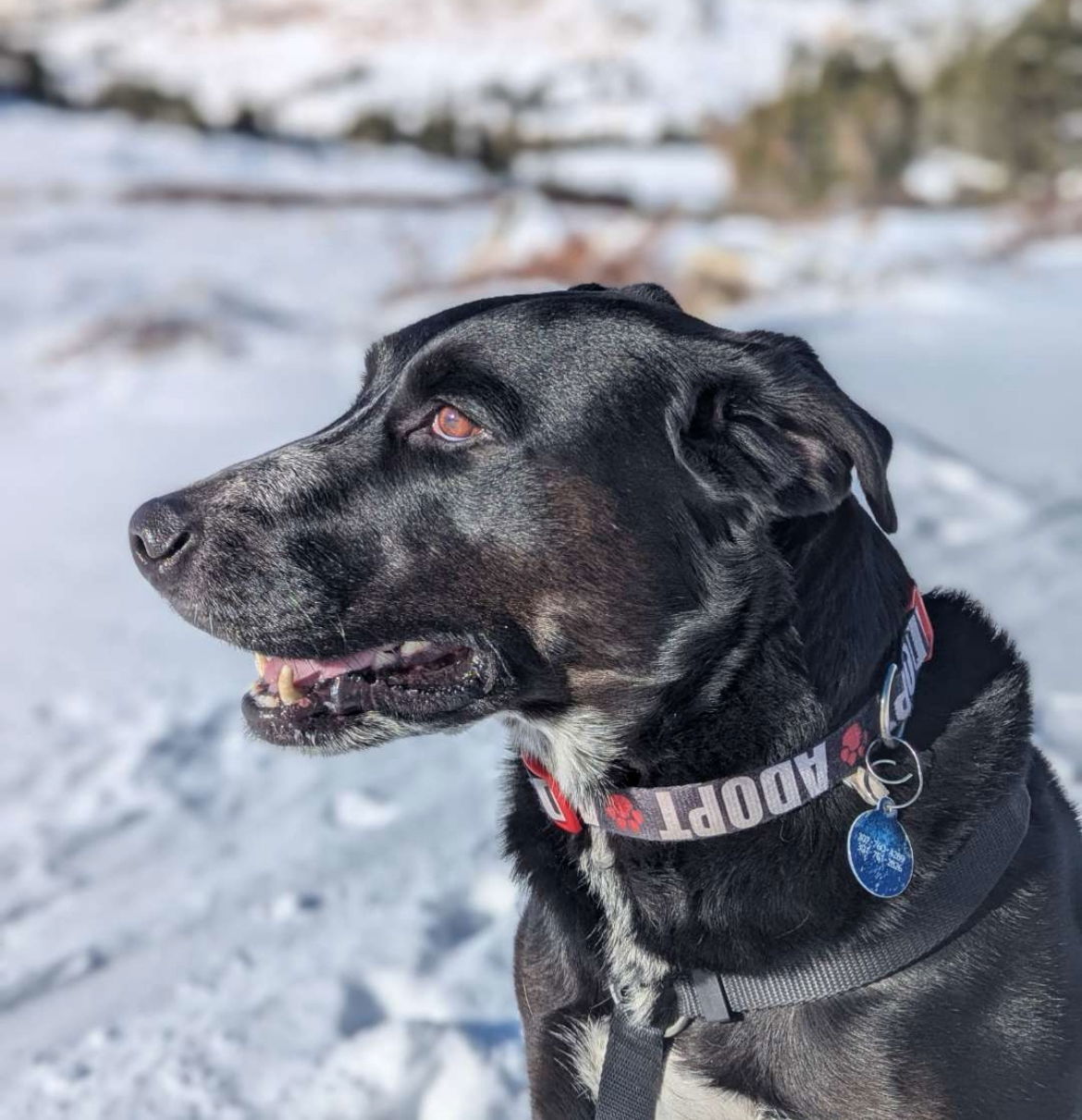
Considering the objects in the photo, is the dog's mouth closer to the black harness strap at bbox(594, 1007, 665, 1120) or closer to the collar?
the collar

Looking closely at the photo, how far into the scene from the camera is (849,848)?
2033mm

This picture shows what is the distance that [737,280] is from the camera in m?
12.1

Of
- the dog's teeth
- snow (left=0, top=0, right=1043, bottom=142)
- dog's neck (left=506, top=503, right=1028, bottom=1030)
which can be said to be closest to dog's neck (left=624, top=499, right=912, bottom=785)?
dog's neck (left=506, top=503, right=1028, bottom=1030)

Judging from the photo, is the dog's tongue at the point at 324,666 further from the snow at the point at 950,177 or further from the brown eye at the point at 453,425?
the snow at the point at 950,177

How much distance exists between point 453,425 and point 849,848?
100cm

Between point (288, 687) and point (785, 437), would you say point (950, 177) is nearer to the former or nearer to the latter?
point (785, 437)

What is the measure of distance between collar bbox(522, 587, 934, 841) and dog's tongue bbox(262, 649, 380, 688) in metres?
0.52

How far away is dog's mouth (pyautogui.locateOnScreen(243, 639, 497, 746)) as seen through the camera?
7.32 ft

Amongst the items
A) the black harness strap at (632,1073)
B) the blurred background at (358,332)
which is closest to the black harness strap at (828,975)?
the black harness strap at (632,1073)

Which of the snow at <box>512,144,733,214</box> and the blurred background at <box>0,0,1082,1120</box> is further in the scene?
the snow at <box>512,144,733,214</box>

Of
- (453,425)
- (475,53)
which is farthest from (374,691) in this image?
(475,53)

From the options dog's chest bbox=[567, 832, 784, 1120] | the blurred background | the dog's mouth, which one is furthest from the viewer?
the blurred background

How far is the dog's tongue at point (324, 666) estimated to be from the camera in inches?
91.2

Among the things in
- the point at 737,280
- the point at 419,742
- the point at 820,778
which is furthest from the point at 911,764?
the point at 737,280
